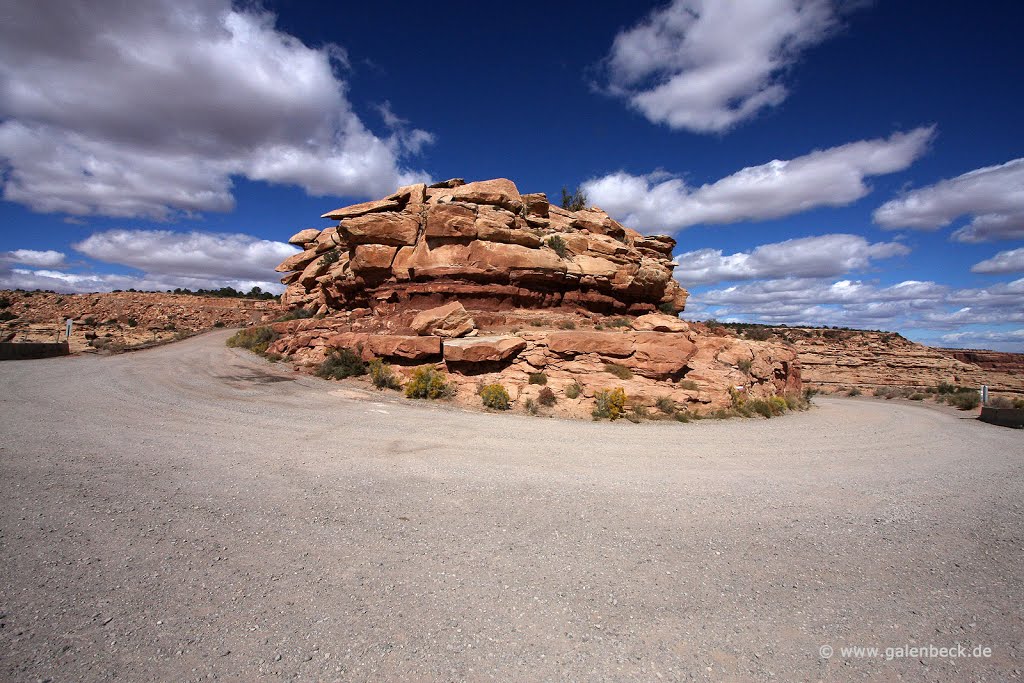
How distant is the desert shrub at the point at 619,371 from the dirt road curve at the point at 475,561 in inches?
230

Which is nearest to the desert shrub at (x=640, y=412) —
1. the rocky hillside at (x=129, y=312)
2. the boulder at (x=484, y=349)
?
the boulder at (x=484, y=349)

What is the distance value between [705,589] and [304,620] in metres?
2.68

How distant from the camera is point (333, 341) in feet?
54.0

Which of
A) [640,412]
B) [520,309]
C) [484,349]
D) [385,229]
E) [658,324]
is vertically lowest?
[640,412]

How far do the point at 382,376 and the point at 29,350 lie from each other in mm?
13484

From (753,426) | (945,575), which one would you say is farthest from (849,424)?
(945,575)

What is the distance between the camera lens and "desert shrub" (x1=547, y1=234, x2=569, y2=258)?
1825 cm

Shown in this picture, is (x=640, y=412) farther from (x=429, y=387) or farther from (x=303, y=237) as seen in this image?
(x=303, y=237)

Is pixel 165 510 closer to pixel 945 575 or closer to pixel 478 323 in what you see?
pixel 945 575

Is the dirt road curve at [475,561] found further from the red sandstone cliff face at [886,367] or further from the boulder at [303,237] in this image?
the red sandstone cliff face at [886,367]

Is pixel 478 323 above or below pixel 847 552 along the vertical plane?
above

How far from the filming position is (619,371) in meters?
12.7

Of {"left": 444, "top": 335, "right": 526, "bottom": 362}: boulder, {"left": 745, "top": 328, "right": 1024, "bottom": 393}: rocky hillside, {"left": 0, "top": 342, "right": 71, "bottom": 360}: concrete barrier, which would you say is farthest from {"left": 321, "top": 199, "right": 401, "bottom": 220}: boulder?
{"left": 745, "top": 328, "right": 1024, "bottom": 393}: rocky hillside

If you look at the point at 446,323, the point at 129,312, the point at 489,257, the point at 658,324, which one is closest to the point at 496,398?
the point at 446,323
